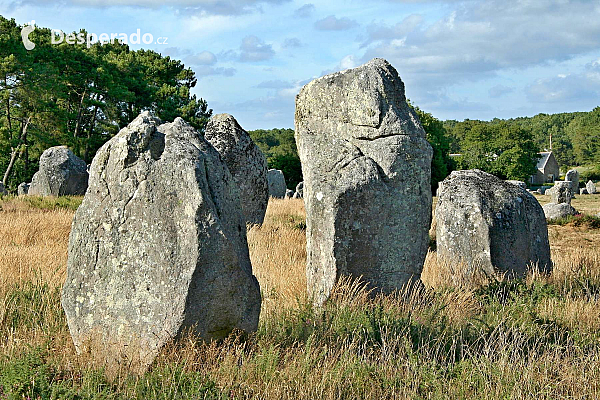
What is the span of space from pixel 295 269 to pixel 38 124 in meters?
29.1

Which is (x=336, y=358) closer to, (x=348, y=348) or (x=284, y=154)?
(x=348, y=348)

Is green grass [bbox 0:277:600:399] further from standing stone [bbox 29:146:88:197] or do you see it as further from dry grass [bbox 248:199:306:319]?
standing stone [bbox 29:146:88:197]

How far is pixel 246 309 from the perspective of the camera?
4.57 meters

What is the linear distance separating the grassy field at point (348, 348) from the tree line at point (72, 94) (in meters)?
25.7

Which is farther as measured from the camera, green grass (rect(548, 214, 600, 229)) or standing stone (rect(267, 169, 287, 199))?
standing stone (rect(267, 169, 287, 199))

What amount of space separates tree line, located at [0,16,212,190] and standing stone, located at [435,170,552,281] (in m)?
26.7

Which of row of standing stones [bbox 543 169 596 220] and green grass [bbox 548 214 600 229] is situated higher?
row of standing stones [bbox 543 169 596 220]

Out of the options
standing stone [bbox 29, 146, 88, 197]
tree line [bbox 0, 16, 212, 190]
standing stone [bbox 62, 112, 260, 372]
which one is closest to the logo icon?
tree line [bbox 0, 16, 212, 190]

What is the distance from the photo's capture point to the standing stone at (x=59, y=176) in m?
21.7

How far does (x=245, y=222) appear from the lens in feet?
15.8

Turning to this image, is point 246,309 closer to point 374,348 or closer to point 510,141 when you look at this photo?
point 374,348

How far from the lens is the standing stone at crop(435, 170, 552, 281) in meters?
8.63

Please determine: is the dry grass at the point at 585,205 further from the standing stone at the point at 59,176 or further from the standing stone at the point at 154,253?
the standing stone at the point at 154,253

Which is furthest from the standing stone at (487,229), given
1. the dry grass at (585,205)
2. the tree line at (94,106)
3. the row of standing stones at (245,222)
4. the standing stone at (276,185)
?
the tree line at (94,106)
